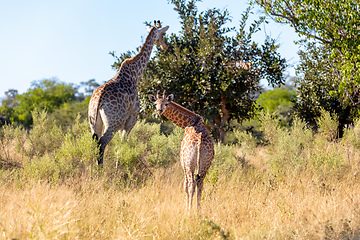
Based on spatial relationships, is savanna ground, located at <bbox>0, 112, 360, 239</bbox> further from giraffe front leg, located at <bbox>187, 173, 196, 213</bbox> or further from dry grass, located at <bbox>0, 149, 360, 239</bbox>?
giraffe front leg, located at <bbox>187, 173, 196, 213</bbox>

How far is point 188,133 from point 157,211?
1175 mm

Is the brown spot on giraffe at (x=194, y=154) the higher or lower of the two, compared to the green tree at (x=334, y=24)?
lower

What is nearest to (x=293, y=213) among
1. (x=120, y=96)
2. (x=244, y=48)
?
(x=120, y=96)

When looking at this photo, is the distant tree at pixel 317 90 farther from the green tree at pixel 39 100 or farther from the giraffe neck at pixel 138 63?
the green tree at pixel 39 100

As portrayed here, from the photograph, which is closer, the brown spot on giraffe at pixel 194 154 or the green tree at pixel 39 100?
the brown spot on giraffe at pixel 194 154

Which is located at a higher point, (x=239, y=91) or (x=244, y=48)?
(x=244, y=48)

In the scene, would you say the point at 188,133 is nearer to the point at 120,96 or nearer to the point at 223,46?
A: the point at 120,96

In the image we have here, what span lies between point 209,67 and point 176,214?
28.5 feet

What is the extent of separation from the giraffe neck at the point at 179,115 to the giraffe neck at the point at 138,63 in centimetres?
332

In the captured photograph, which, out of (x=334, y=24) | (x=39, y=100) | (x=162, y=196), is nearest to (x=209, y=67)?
(x=334, y=24)

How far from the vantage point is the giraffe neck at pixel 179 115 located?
5.30 metres

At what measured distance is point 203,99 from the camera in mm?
13617

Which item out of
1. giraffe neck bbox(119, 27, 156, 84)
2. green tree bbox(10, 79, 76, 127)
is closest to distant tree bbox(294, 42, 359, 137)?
giraffe neck bbox(119, 27, 156, 84)

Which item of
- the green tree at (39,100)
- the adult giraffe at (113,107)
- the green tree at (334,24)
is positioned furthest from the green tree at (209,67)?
the green tree at (39,100)
